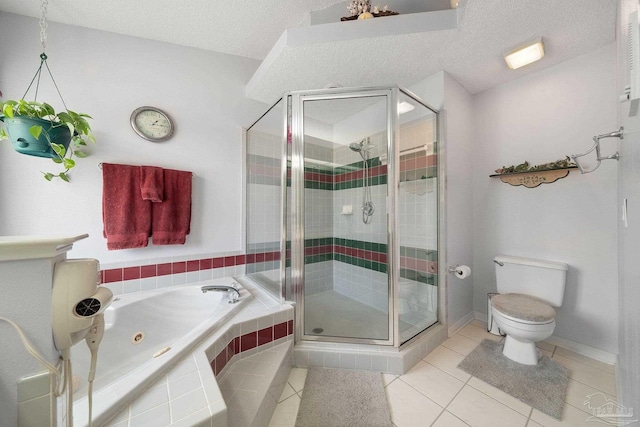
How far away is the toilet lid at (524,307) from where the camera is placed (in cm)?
139

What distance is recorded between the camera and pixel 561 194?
5.51 feet

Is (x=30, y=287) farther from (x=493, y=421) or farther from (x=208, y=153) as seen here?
(x=493, y=421)

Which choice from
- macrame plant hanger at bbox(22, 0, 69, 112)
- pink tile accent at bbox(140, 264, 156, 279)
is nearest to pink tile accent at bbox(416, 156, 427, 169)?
pink tile accent at bbox(140, 264, 156, 279)

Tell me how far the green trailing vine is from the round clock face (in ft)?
9.25

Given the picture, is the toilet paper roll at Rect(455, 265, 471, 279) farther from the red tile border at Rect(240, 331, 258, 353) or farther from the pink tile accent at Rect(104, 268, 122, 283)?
the pink tile accent at Rect(104, 268, 122, 283)

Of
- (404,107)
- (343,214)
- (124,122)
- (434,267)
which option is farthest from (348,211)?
(124,122)

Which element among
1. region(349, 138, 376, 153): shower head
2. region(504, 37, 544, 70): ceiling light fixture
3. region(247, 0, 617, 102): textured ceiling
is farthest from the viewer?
region(349, 138, 376, 153): shower head

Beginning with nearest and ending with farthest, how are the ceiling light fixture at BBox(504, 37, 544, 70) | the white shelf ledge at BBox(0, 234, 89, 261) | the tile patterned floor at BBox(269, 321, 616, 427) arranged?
the white shelf ledge at BBox(0, 234, 89, 261), the tile patterned floor at BBox(269, 321, 616, 427), the ceiling light fixture at BBox(504, 37, 544, 70)

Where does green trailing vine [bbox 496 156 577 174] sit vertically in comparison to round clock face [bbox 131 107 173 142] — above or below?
below

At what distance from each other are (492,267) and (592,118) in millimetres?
1313

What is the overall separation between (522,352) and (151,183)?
9.54 ft

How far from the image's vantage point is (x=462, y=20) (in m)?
1.32

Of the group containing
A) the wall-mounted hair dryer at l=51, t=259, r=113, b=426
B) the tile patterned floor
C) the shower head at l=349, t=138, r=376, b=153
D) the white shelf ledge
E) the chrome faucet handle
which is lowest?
the tile patterned floor

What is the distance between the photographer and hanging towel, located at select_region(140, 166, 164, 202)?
159cm
